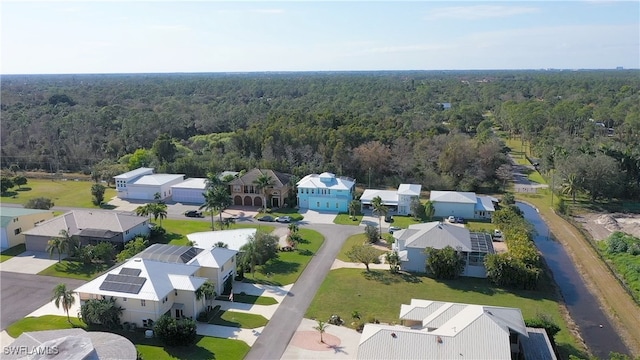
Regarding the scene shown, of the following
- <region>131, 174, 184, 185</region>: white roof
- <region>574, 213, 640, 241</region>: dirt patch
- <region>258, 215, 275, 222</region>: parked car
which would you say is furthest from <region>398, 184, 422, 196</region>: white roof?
<region>131, 174, 184, 185</region>: white roof

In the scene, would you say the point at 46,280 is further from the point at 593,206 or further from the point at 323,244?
the point at 593,206

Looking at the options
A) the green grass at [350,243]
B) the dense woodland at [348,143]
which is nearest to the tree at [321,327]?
the green grass at [350,243]

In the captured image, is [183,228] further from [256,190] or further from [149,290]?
[149,290]

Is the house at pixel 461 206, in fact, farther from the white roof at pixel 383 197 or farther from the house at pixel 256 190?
the house at pixel 256 190

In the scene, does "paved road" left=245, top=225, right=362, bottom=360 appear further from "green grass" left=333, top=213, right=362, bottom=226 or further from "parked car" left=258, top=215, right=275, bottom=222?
"parked car" left=258, top=215, right=275, bottom=222

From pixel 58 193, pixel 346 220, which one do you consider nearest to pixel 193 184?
pixel 58 193

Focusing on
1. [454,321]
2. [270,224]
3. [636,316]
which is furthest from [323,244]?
[636,316]

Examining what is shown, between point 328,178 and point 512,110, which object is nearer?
point 328,178
